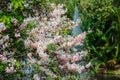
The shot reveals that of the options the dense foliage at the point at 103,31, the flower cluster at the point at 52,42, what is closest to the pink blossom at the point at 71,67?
the flower cluster at the point at 52,42

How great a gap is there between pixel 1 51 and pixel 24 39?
1.24ft

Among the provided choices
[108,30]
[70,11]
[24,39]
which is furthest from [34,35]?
[70,11]

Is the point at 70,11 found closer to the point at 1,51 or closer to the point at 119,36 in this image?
the point at 119,36

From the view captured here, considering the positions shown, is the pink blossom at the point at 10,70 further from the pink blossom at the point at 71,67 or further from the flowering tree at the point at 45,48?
the pink blossom at the point at 71,67

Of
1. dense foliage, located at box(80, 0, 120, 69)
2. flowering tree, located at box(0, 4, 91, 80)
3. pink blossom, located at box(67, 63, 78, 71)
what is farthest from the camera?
dense foliage, located at box(80, 0, 120, 69)

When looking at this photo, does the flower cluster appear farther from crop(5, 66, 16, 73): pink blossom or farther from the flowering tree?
crop(5, 66, 16, 73): pink blossom

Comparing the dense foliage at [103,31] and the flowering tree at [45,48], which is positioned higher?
the flowering tree at [45,48]

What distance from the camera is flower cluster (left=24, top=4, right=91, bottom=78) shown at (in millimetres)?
6430

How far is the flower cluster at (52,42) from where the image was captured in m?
6.43

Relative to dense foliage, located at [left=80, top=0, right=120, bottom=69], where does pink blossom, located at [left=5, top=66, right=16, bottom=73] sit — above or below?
above

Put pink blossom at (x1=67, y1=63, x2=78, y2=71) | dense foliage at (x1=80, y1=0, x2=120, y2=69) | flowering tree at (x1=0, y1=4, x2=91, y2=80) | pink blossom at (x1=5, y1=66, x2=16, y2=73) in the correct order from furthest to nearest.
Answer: dense foliage at (x1=80, y1=0, x2=120, y2=69), pink blossom at (x1=67, y1=63, x2=78, y2=71), flowering tree at (x1=0, y1=4, x2=91, y2=80), pink blossom at (x1=5, y1=66, x2=16, y2=73)

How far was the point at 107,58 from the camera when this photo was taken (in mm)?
20156

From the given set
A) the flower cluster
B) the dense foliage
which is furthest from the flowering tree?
the dense foliage

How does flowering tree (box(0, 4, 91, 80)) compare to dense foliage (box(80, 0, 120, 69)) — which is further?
dense foliage (box(80, 0, 120, 69))
